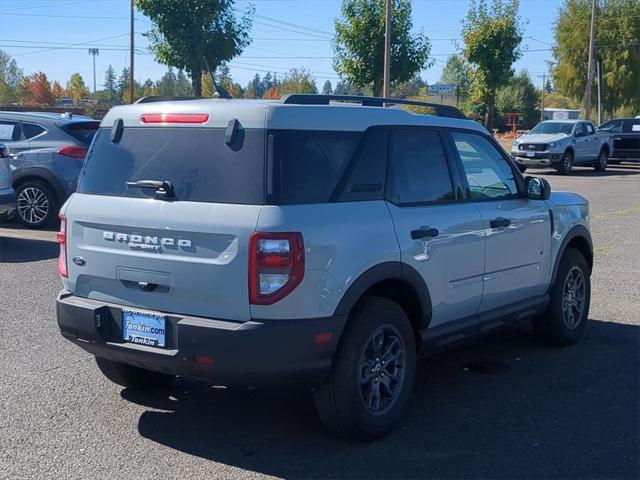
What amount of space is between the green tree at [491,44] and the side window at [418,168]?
1302 inches

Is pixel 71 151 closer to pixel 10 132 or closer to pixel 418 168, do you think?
pixel 10 132

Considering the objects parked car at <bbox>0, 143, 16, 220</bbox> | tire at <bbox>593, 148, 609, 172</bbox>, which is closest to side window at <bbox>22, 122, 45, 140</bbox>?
parked car at <bbox>0, 143, 16, 220</bbox>

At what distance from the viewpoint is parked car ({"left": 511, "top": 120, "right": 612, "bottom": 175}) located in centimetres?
2766

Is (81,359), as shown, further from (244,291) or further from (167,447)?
(244,291)

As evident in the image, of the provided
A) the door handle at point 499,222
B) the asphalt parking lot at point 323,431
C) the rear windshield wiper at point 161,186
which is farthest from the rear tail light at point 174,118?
the door handle at point 499,222

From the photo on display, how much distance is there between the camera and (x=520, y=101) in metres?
86.9

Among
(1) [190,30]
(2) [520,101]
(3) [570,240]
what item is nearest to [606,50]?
(1) [190,30]

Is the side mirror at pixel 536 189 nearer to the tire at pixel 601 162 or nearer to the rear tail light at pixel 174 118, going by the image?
the rear tail light at pixel 174 118

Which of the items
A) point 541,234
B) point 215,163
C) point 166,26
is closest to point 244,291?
point 215,163

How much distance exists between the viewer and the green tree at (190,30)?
32.6 metres

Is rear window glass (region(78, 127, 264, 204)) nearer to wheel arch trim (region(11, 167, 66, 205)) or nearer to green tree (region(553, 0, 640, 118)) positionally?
wheel arch trim (region(11, 167, 66, 205))

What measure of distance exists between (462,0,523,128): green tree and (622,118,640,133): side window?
6.50 meters

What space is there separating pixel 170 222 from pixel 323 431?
1586mm

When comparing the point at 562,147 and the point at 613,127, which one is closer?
the point at 562,147
